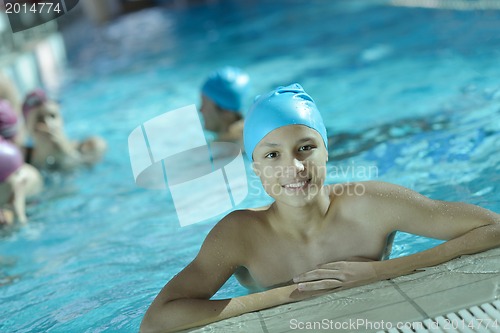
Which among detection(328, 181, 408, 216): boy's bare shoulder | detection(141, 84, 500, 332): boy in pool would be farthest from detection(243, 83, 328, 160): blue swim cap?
detection(328, 181, 408, 216): boy's bare shoulder

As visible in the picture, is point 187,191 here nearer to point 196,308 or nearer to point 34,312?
point 34,312

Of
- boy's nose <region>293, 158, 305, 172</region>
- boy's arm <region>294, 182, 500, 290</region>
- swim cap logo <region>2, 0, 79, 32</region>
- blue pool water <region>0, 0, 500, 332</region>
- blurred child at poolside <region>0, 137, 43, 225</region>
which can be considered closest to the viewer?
boy's nose <region>293, 158, 305, 172</region>

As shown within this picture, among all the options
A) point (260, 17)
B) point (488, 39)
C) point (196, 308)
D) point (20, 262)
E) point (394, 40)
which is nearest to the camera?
point (196, 308)

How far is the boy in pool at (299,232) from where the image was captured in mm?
2895

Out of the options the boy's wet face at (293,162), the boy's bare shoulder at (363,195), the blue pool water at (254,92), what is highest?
the boy's wet face at (293,162)

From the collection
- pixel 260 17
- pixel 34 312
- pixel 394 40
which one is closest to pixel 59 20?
pixel 260 17

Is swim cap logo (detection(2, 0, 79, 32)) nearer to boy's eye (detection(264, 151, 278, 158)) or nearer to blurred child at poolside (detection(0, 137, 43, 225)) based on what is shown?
blurred child at poolside (detection(0, 137, 43, 225))

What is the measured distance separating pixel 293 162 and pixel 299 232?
0.47m

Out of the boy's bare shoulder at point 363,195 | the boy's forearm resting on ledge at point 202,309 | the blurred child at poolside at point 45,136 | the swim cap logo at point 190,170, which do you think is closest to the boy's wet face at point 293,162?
the boy's bare shoulder at point 363,195

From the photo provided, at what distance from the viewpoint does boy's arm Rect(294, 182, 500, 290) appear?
2.98 m

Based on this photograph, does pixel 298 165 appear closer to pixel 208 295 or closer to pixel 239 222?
pixel 239 222

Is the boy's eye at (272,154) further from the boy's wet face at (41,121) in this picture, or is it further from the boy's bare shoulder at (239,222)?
the boy's wet face at (41,121)

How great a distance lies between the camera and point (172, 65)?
12273 mm

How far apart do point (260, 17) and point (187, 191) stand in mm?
10860
